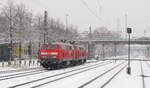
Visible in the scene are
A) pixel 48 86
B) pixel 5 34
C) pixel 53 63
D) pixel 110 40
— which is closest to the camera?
pixel 48 86

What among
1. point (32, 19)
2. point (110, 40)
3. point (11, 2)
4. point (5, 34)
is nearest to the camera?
point (11, 2)

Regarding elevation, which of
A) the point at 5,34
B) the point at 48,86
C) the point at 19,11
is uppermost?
the point at 19,11

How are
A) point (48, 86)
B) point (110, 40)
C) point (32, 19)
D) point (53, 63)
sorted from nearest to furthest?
point (48, 86) < point (53, 63) < point (32, 19) < point (110, 40)

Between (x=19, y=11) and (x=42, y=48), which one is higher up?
(x=19, y=11)

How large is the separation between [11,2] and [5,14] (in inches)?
104

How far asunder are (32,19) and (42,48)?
26590 mm

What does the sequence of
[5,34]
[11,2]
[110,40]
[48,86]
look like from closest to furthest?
[48,86] < [11,2] < [5,34] < [110,40]

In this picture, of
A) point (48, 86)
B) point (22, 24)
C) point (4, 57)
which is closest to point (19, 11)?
point (22, 24)

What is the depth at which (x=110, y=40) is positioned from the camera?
3834 inches

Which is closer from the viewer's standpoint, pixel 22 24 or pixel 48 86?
pixel 48 86

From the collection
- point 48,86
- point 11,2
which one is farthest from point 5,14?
point 48,86

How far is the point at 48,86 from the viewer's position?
18.4 meters

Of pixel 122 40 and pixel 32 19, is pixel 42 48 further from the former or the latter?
pixel 122 40

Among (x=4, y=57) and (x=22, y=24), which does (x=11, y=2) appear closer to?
(x=22, y=24)
